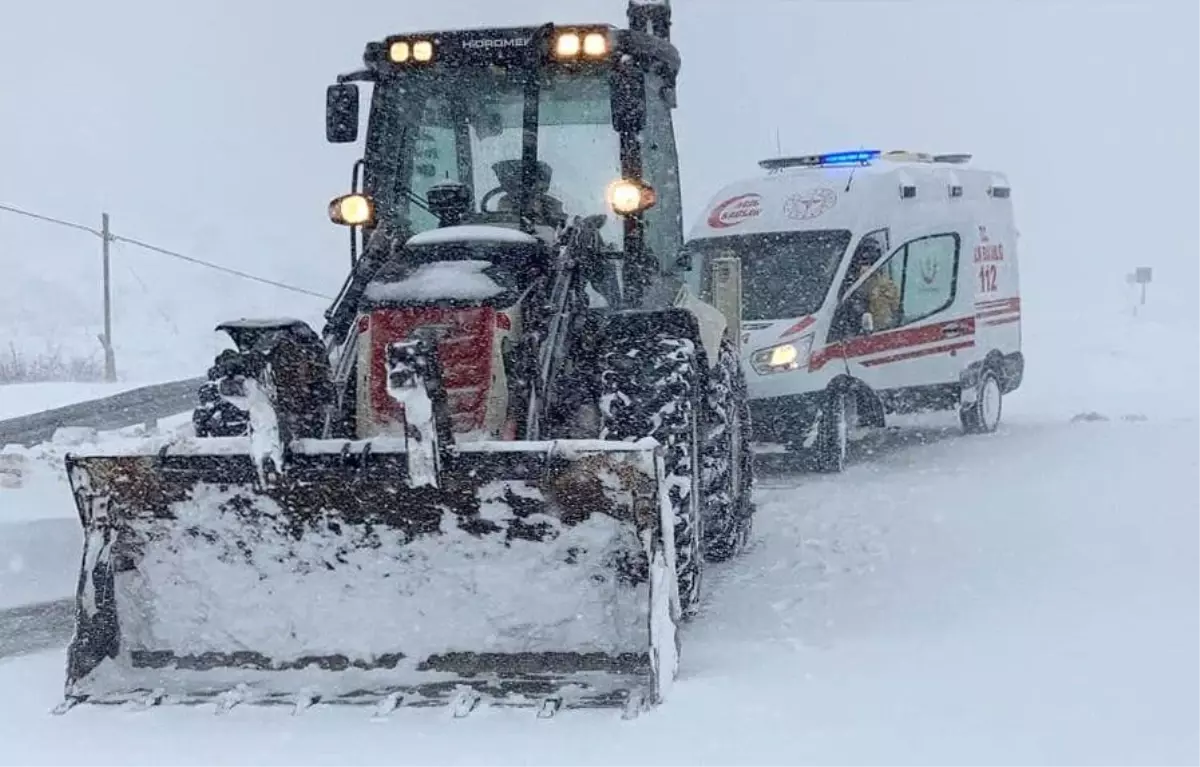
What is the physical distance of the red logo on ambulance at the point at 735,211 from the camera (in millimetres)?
12742

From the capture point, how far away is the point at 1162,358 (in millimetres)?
25188

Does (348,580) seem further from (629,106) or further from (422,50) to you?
(422,50)

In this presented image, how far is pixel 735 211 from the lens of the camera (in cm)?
1287

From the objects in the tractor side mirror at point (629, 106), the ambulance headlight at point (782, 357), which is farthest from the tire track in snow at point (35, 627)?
the ambulance headlight at point (782, 357)

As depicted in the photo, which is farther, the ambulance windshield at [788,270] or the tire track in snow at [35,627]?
the ambulance windshield at [788,270]

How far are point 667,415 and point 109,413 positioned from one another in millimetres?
8148

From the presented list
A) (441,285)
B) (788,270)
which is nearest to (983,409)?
(788,270)

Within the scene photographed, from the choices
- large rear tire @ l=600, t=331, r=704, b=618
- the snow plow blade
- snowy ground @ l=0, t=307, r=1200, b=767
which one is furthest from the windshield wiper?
snowy ground @ l=0, t=307, r=1200, b=767

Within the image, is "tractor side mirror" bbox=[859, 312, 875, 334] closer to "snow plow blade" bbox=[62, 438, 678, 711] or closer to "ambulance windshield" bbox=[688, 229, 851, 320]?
"ambulance windshield" bbox=[688, 229, 851, 320]

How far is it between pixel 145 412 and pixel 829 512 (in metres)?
6.63

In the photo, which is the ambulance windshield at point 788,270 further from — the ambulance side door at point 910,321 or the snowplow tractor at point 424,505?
the snowplow tractor at point 424,505

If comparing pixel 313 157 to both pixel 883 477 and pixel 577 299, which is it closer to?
pixel 883 477

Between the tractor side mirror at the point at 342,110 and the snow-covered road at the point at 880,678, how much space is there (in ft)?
8.40

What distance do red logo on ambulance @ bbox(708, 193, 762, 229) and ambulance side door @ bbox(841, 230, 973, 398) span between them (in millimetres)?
1322
